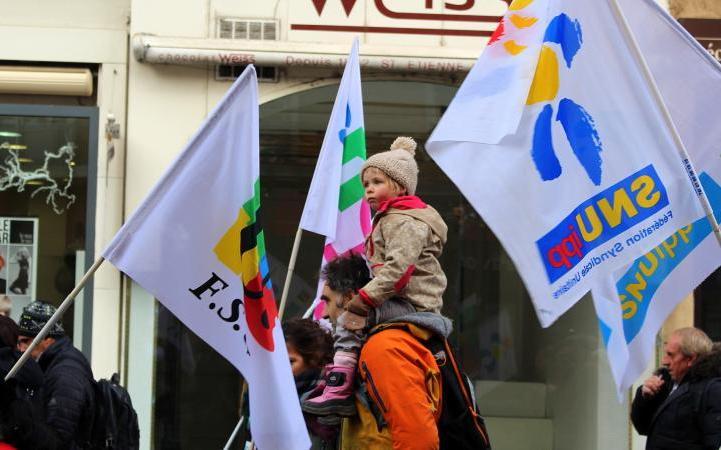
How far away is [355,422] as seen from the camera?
5113 mm

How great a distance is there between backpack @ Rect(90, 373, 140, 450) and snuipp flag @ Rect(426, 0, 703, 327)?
8.29ft

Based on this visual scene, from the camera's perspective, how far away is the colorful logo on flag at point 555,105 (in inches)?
207

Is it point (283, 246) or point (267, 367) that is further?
point (283, 246)

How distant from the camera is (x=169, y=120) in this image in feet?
34.7

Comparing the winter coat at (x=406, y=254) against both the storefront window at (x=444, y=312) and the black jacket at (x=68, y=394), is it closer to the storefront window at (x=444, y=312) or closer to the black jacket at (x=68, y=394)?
the black jacket at (x=68, y=394)

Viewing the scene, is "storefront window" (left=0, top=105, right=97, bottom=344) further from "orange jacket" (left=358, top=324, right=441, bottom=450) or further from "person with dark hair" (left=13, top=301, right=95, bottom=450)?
"orange jacket" (left=358, top=324, right=441, bottom=450)

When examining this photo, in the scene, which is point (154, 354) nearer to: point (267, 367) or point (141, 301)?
point (141, 301)

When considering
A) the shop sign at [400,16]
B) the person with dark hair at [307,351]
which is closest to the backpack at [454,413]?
the person with dark hair at [307,351]

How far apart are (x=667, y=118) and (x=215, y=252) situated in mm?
1874

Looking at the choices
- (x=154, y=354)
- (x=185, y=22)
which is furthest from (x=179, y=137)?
(x=154, y=354)

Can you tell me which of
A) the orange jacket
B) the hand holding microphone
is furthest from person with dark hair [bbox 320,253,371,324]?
the hand holding microphone

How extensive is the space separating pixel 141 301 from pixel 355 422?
18.6ft

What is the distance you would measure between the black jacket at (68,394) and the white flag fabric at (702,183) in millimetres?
2610

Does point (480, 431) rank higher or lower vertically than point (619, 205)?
lower
